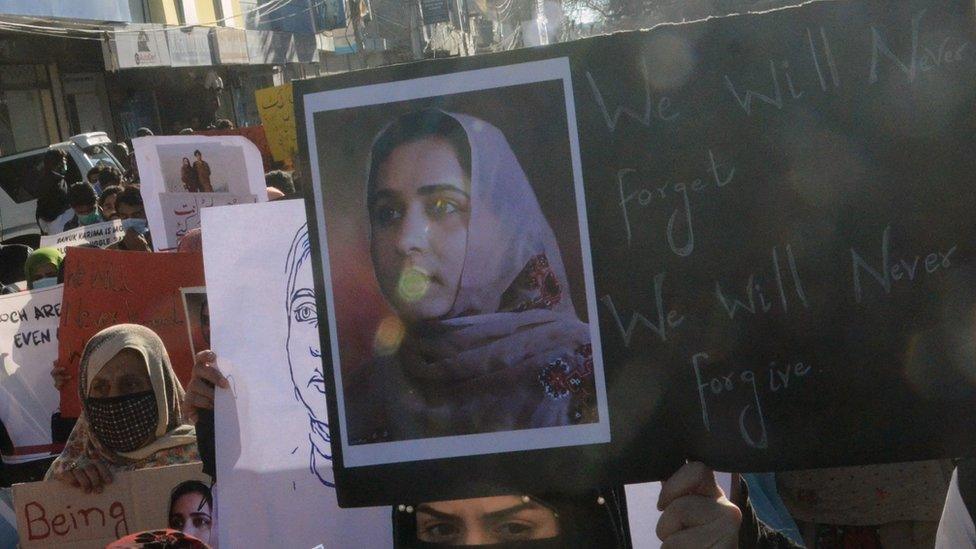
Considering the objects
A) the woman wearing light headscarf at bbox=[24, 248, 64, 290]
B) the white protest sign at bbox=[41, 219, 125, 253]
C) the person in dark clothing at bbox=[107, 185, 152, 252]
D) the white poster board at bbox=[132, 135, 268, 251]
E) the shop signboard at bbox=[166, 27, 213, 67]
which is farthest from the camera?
the shop signboard at bbox=[166, 27, 213, 67]

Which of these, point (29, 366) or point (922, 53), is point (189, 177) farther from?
point (922, 53)

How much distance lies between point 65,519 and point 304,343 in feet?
3.50

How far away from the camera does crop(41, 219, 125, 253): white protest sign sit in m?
8.03

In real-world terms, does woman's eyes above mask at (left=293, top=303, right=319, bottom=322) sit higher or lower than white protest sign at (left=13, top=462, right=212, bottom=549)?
higher

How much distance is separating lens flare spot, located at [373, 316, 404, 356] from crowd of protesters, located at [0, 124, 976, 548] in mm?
333

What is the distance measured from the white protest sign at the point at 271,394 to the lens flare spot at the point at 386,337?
72cm

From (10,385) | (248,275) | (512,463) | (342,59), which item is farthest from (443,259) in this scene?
(342,59)

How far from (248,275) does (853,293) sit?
142 centimetres

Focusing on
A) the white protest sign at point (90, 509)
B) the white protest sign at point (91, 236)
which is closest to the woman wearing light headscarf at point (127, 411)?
the white protest sign at point (90, 509)

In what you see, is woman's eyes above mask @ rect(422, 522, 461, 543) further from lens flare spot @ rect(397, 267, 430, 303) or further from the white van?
the white van

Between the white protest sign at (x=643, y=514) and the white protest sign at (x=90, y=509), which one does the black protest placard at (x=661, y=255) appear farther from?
the white protest sign at (x=90, y=509)

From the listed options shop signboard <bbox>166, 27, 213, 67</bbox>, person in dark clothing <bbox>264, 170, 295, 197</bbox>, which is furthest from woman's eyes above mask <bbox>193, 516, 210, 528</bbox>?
shop signboard <bbox>166, 27, 213, 67</bbox>

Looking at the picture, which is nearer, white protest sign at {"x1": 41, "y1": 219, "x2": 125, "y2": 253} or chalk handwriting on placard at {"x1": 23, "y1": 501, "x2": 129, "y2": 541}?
chalk handwriting on placard at {"x1": 23, "y1": 501, "x2": 129, "y2": 541}

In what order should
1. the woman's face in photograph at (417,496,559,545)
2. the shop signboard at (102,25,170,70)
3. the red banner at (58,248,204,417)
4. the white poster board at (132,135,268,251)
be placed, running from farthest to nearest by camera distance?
the shop signboard at (102,25,170,70) → the white poster board at (132,135,268,251) → the red banner at (58,248,204,417) → the woman's face in photograph at (417,496,559,545)
